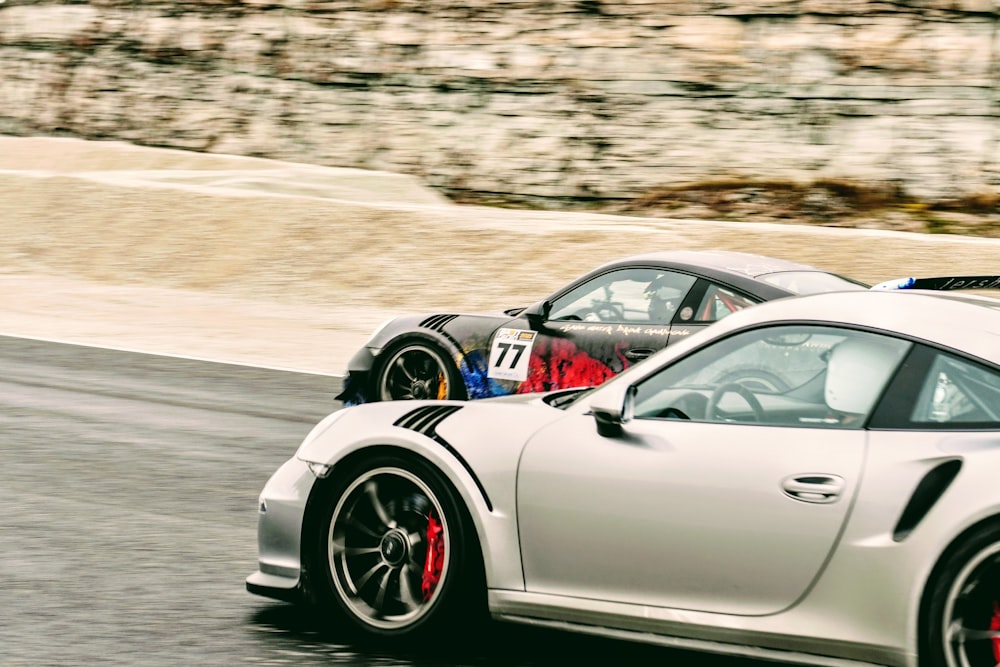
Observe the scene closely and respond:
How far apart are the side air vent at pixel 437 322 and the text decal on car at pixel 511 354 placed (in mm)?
483

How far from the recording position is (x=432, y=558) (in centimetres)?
465

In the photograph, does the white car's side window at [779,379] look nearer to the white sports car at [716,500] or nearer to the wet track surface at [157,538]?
the white sports car at [716,500]

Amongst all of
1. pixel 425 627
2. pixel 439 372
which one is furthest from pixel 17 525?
pixel 439 372

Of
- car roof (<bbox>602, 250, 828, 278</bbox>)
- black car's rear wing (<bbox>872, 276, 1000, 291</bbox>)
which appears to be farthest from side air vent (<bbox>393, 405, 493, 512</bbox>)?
car roof (<bbox>602, 250, 828, 278</bbox>)

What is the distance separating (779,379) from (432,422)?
3.87 ft

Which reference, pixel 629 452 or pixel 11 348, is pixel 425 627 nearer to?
pixel 629 452

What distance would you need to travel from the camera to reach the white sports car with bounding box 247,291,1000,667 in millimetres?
3846

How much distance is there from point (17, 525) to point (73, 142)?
1596 inches

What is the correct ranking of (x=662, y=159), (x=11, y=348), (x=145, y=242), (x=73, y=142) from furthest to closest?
(x=73, y=142)
(x=662, y=159)
(x=145, y=242)
(x=11, y=348)

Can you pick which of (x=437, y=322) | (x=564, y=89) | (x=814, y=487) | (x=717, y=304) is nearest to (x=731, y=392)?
(x=814, y=487)

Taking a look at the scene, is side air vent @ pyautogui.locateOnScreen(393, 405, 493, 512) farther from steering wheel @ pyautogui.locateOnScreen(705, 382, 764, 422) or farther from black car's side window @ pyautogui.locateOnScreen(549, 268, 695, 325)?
black car's side window @ pyautogui.locateOnScreen(549, 268, 695, 325)

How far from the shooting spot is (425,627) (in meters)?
4.63

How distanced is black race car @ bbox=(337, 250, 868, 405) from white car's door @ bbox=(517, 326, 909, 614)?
3905 mm

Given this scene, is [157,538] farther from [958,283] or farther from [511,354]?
[958,283]
